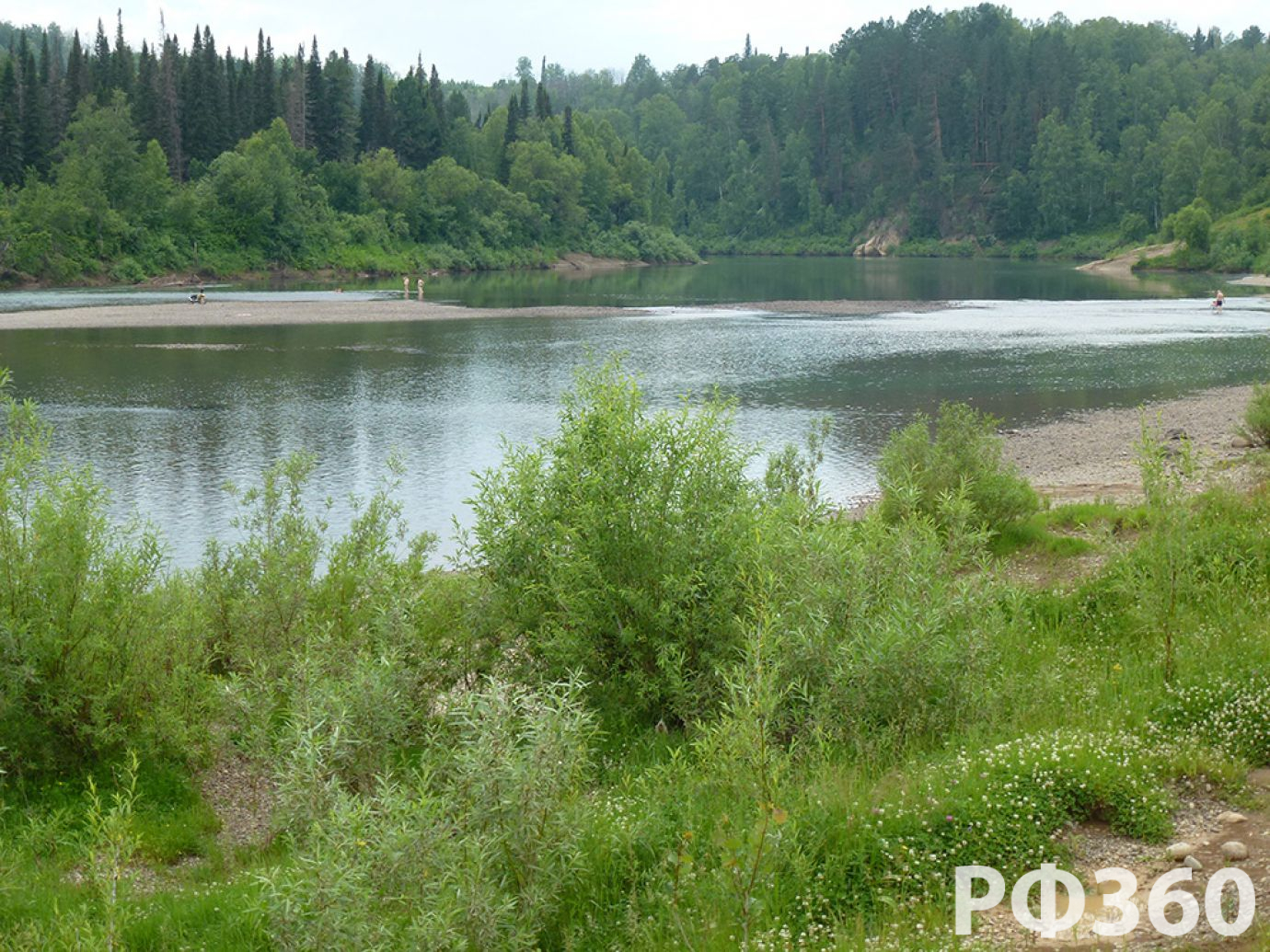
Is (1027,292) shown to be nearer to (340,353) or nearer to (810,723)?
(340,353)

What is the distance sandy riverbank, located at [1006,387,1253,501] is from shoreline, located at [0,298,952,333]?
120 ft

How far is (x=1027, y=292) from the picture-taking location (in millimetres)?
87250

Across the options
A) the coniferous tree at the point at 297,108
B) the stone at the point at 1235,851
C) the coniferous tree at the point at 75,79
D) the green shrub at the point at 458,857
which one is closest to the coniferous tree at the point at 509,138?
the coniferous tree at the point at 297,108

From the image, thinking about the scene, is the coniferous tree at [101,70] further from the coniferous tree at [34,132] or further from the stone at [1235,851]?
the stone at [1235,851]

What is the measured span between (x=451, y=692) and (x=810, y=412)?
27.3m

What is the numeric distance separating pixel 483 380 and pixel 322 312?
28.3 meters

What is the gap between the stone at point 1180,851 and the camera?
6836 millimetres

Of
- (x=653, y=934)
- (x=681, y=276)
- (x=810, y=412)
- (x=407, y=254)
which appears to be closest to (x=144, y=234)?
(x=407, y=254)

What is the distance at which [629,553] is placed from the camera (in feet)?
32.4

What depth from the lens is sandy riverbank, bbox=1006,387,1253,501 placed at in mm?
A: 24203

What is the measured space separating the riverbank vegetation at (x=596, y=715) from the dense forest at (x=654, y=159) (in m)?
82.5

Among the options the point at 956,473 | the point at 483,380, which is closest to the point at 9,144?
the point at 483,380

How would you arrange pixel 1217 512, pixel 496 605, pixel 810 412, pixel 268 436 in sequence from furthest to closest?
pixel 810 412 → pixel 268 436 → pixel 1217 512 → pixel 496 605

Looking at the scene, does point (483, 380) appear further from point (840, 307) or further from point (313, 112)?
point (313, 112)
